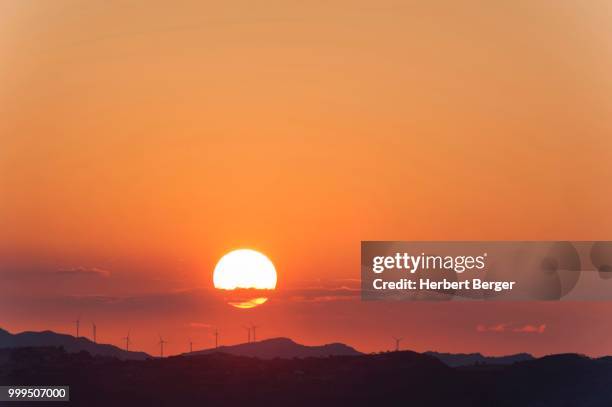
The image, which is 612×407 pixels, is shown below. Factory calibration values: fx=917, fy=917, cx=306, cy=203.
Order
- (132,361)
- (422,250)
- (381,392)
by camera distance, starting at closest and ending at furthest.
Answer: (422,250), (132,361), (381,392)

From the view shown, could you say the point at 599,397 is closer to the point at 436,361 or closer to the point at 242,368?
the point at 436,361

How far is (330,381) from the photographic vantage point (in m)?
101

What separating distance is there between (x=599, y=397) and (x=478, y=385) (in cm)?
1381

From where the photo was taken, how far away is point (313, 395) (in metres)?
99.2

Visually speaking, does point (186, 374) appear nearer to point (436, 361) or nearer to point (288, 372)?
point (288, 372)

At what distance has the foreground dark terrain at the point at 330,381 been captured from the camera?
89.0 meters

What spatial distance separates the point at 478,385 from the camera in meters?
102

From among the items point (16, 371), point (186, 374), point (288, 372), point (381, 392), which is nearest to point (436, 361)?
point (381, 392)

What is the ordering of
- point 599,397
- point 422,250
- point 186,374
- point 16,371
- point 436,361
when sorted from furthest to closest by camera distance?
point 436,361 < point 186,374 < point 599,397 < point 16,371 < point 422,250

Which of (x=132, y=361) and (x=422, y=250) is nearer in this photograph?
(x=422, y=250)

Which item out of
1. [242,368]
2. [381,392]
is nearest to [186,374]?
[242,368]

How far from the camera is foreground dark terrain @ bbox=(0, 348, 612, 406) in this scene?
8900 centimetres

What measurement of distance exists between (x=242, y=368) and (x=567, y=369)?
3529 centimetres

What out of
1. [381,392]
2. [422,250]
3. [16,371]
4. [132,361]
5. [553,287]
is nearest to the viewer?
[422,250]
